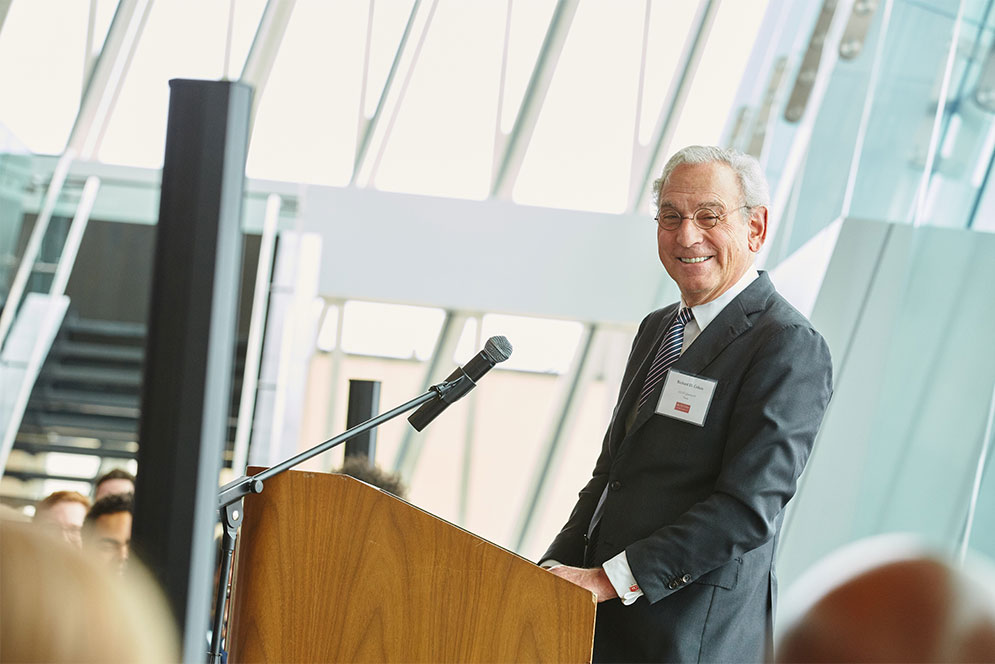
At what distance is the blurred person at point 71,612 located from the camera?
466 mm

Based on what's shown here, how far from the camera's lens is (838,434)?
3848 mm

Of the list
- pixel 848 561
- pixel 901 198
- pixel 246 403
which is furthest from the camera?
pixel 246 403

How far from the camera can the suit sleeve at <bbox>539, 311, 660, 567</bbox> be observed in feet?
7.16

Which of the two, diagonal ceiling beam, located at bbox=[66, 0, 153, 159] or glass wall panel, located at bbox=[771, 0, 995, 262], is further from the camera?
diagonal ceiling beam, located at bbox=[66, 0, 153, 159]

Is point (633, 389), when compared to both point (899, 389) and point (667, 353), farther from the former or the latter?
point (899, 389)

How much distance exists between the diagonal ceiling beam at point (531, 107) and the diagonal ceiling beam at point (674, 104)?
983 mm

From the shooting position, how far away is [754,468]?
188 cm

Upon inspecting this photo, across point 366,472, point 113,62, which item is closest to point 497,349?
point 366,472

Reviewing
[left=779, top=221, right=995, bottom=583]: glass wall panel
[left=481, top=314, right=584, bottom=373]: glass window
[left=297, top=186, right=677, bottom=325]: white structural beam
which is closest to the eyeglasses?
[left=779, top=221, right=995, bottom=583]: glass wall panel

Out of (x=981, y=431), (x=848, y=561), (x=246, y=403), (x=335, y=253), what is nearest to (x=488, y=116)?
(x=335, y=253)

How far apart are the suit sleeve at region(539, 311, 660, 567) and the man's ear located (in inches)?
11.3

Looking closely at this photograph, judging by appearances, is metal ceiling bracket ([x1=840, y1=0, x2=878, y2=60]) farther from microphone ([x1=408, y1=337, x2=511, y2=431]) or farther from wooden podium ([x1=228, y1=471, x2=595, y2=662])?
wooden podium ([x1=228, y1=471, x2=595, y2=662])

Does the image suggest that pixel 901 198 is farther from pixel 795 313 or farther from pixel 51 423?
pixel 51 423

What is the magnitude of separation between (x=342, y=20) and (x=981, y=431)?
8476 millimetres
